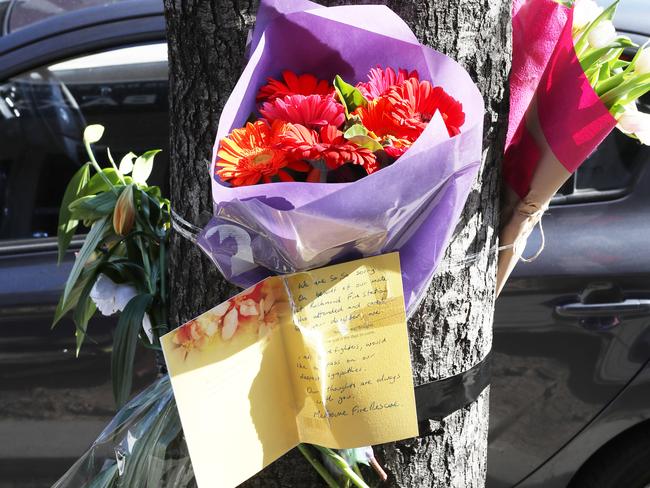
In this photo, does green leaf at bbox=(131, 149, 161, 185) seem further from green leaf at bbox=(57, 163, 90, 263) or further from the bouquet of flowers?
the bouquet of flowers

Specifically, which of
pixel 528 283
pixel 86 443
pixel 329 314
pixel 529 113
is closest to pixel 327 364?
pixel 329 314

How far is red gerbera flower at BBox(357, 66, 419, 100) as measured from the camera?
104cm

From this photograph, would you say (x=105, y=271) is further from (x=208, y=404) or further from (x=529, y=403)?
(x=529, y=403)

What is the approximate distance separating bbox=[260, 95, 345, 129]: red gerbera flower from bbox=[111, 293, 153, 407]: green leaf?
1.72 feet

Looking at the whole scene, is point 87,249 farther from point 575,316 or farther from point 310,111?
point 575,316

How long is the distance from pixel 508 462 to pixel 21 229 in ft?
5.37

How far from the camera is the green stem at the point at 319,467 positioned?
123 cm

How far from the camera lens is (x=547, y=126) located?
1.24 metres

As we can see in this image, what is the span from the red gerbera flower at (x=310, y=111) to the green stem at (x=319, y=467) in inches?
19.0

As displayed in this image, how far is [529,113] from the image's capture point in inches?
50.6

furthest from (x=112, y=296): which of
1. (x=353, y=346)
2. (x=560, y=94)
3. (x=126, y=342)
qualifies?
(x=560, y=94)

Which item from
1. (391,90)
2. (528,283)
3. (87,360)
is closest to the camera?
(391,90)

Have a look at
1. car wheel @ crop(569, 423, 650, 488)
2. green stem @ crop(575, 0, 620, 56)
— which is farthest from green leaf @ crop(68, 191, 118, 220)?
car wheel @ crop(569, 423, 650, 488)

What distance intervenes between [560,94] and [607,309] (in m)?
1.29
